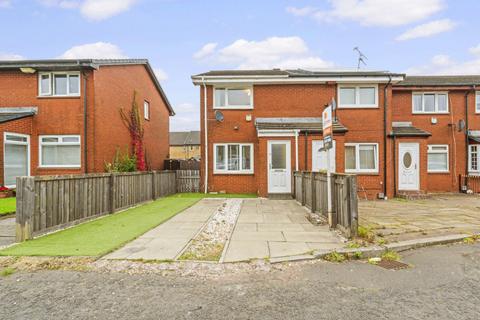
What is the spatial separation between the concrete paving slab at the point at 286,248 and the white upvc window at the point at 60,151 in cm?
1116

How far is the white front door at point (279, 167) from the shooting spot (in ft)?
43.9

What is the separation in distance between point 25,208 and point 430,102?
1853 centimetres

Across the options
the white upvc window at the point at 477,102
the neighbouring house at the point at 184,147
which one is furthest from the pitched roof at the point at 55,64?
the neighbouring house at the point at 184,147

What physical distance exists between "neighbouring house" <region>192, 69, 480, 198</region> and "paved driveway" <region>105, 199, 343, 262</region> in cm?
511

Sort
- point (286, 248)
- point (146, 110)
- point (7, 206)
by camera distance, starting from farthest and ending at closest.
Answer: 1. point (146, 110)
2. point (7, 206)
3. point (286, 248)

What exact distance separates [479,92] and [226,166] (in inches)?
569

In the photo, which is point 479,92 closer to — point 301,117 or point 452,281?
point 301,117

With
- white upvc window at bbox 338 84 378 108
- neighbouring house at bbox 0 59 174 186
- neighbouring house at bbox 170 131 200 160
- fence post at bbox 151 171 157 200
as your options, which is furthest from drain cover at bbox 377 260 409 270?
neighbouring house at bbox 170 131 200 160

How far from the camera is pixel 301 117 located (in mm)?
15281

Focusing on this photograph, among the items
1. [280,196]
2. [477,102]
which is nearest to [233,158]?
[280,196]

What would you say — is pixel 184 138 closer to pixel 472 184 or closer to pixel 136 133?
pixel 136 133

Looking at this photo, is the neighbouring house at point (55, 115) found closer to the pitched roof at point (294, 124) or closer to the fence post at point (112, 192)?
the fence post at point (112, 192)

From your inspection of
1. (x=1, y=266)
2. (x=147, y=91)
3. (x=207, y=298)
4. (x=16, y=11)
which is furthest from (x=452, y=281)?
(x=147, y=91)

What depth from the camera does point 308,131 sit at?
13.4 metres
